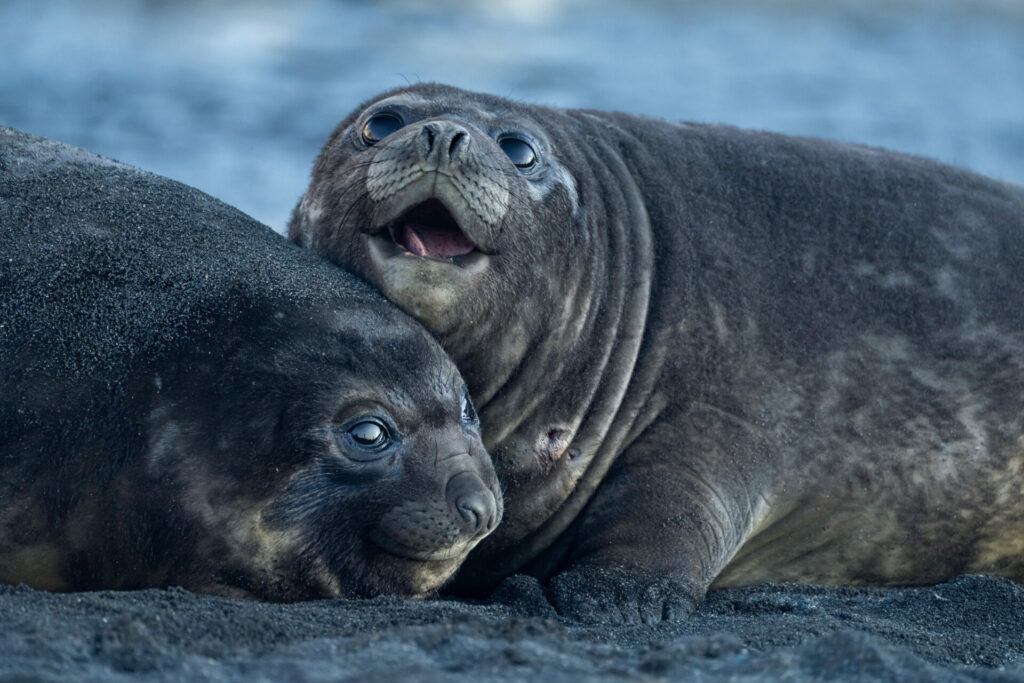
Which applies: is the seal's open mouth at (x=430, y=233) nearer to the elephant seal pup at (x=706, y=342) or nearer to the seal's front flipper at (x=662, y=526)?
the elephant seal pup at (x=706, y=342)

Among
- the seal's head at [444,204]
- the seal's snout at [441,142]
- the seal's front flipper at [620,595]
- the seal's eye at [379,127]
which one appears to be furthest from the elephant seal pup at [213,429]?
the seal's eye at [379,127]

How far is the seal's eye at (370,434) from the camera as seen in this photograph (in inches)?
161

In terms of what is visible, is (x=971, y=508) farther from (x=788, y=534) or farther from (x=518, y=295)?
(x=518, y=295)

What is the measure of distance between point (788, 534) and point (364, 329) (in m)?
2.07

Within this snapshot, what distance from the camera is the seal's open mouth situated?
496 cm

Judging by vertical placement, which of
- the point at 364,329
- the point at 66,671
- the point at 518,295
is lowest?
the point at 66,671

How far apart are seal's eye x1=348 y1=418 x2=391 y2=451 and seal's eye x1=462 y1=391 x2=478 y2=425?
40cm

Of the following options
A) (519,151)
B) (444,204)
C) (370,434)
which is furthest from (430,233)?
(370,434)

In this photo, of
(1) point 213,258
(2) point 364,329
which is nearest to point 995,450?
(2) point 364,329

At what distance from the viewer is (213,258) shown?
445 centimetres

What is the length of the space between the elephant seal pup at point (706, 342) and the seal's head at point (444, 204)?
1 centimetres

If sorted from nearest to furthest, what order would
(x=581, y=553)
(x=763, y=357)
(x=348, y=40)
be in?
(x=581, y=553), (x=763, y=357), (x=348, y=40)

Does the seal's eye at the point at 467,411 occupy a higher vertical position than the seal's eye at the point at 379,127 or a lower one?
lower

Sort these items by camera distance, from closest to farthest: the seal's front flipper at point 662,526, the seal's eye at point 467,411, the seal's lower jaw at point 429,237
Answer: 1. the seal's eye at point 467,411
2. the seal's front flipper at point 662,526
3. the seal's lower jaw at point 429,237
